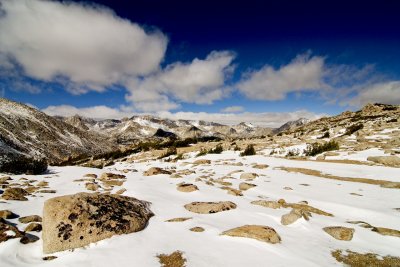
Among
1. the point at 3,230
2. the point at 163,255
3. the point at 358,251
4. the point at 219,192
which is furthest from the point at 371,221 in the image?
the point at 3,230

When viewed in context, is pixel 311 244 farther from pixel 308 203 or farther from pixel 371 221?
pixel 308 203

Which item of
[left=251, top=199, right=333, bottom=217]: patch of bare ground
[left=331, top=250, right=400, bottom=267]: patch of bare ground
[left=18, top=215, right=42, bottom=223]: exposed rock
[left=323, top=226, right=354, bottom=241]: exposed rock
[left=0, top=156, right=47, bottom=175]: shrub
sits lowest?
[left=331, top=250, right=400, bottom=267]: patch of bare ground

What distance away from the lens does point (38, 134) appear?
127m

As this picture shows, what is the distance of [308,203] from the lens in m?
11.9

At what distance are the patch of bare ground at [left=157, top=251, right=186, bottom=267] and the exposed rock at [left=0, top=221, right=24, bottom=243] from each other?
4210 millimetres

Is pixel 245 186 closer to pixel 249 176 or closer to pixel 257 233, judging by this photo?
pixel 249 176

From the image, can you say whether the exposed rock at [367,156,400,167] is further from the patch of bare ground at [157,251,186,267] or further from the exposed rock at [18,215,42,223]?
the exposed rock at [18,215,42,223]

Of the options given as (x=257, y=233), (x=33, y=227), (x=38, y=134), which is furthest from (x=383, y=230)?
(x=38, y=134)

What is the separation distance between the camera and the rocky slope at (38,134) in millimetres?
104075

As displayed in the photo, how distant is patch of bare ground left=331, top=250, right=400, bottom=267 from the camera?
6.40 m

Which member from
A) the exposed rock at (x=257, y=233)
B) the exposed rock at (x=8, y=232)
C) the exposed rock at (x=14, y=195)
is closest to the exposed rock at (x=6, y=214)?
the exposed rock at (x=8, y=232)

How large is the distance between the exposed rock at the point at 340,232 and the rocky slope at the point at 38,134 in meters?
106

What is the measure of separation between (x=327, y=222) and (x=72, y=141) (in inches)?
6528

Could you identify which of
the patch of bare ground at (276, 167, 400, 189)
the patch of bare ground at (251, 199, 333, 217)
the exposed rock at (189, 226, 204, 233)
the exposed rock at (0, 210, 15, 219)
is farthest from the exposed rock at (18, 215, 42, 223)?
the patch of bare ground at (276, 167, 400, 189)
